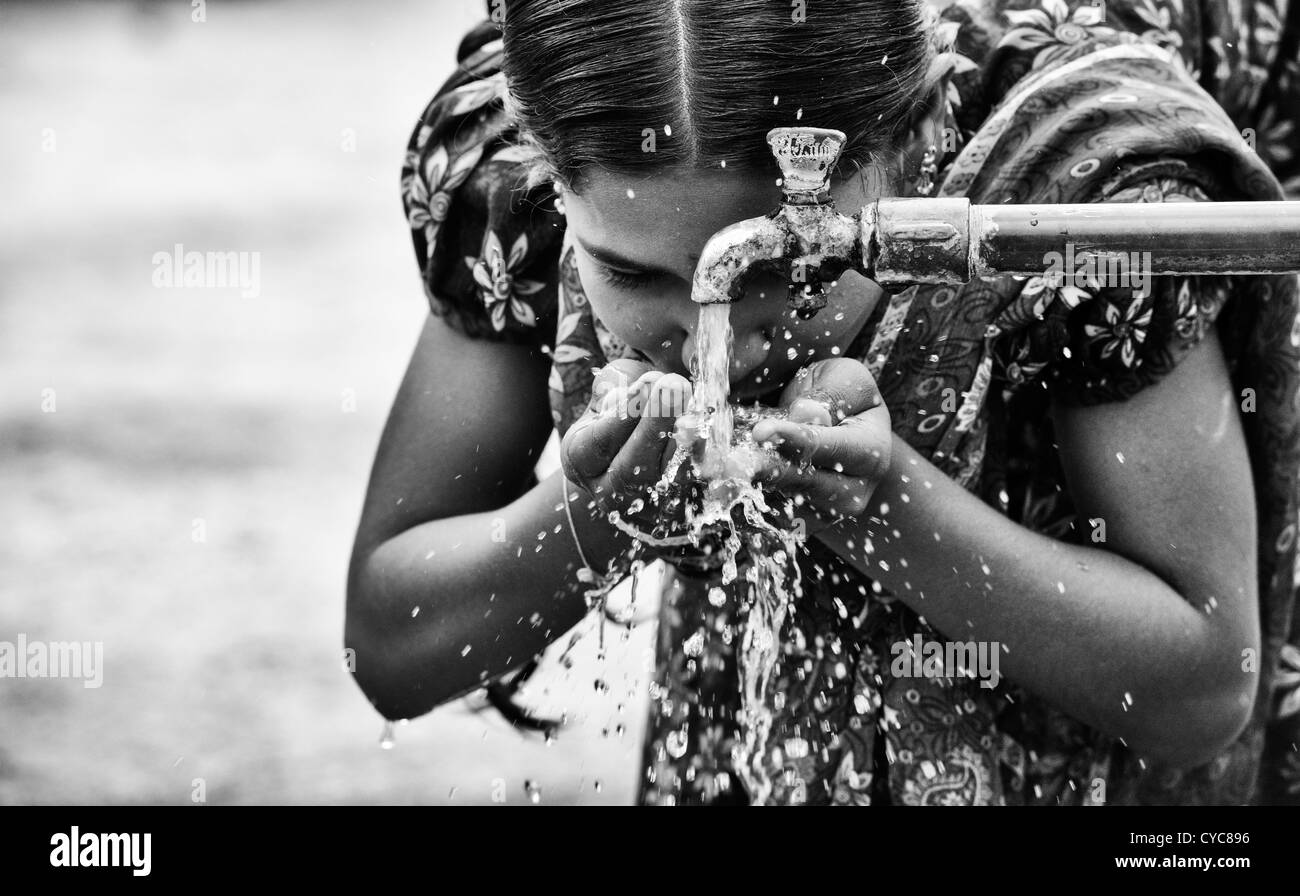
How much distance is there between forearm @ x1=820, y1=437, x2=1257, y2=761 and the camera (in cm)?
171

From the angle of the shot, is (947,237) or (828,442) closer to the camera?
(947,237)

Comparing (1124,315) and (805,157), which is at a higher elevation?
(805,157)

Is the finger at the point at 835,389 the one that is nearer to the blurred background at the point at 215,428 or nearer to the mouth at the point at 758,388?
the mouth at the point at 758,388

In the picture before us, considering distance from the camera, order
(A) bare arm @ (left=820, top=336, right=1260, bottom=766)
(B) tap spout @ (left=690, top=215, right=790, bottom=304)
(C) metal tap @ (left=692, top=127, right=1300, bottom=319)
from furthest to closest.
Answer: (A) bare arm @ (left=820, top=336, right=1260, bottom=766) < (B) tap spout @ (left=690, top=215, right=790, bottom=304) < (C) metal tap @ (left=692, top=127, right=1300, bottom=319)

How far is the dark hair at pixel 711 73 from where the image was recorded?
58.1 inches

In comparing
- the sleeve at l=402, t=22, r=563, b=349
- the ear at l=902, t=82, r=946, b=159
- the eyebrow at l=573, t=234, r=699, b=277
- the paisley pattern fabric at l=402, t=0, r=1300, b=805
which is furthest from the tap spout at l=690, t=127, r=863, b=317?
the sleeve at l=402, t=22, r=563, b=349

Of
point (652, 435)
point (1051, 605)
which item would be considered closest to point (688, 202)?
point (652, 435)

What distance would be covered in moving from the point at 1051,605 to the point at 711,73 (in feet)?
2.35

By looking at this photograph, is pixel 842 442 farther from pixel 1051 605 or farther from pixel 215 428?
pixel 215 428

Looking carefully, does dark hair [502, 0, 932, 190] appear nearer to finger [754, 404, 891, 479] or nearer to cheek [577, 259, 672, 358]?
cheek [577, 259, 672, 358]

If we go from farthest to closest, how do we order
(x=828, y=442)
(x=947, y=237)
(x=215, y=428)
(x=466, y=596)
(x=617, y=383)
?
(x=215, y=428) < (x=466, y=596) < (x=617, y=383) < (x=828, y=442) < (x=947, y=237)

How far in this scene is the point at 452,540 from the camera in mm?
1985

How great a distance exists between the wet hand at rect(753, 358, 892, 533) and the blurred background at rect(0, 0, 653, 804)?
16.0 inches

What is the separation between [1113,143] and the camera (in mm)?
1670
